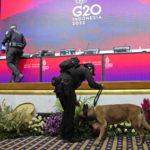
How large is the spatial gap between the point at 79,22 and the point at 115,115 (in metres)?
7.53

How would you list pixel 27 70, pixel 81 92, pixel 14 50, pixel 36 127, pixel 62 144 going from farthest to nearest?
1. pixel 27 70
2. pixel 14 50
3. pixel 81 92
4. pixel 36 127
5. pixel 62 144

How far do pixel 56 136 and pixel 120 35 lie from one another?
6.76 m

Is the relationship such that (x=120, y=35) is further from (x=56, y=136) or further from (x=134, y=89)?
(x=56, y=136)

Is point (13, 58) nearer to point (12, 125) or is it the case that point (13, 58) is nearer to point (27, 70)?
point (27, 70)

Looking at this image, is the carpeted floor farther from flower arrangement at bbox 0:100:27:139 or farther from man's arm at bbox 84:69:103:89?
man's arm at bbox 84:69:103:89

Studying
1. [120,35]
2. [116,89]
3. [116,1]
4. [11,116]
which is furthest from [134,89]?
[116,1]

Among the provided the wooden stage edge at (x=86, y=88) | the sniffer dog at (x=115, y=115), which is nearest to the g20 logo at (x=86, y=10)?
the wooden stage edge at (x=86, y=88)

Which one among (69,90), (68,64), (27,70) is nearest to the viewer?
(69,90)

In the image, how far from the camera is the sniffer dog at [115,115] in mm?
3615

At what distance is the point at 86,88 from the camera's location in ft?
18.3

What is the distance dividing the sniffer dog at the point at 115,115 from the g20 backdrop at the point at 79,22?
6.58 metres

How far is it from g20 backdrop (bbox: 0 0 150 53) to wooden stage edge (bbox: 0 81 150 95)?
4.73 meters

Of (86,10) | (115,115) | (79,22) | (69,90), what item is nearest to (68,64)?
(69,90)

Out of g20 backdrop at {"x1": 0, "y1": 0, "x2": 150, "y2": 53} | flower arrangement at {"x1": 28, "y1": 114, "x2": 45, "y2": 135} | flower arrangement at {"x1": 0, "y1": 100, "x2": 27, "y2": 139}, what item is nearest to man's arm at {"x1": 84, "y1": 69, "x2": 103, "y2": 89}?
flower arrangement at {"x1": 28, "y1": 114, "x2": 45, "y2": 135}
